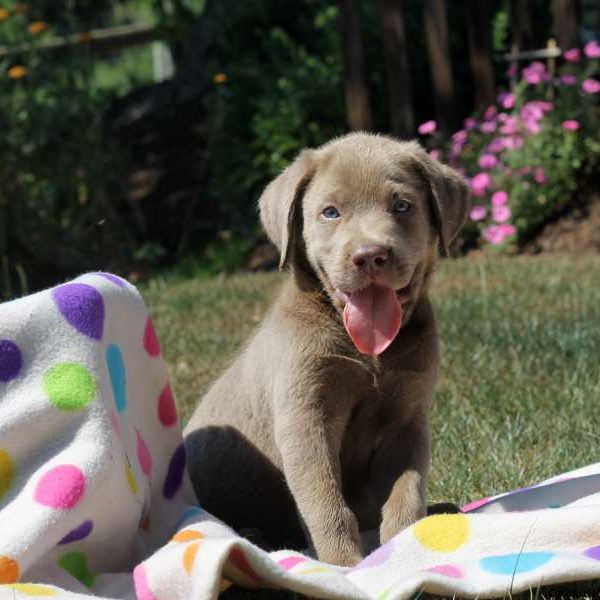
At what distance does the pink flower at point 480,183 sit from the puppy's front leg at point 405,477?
17.8 ft

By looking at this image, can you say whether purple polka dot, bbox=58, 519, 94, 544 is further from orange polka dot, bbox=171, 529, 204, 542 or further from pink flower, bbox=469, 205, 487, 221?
pink flower, bbox=469, 205, 487, 221

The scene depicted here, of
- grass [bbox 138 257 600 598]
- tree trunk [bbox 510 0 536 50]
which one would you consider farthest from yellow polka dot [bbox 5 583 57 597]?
tree trunk [bbox 510 0 536 50]

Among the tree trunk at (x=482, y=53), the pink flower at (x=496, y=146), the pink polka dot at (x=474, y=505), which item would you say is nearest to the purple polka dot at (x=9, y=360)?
the pink polka dot at (x=474, y=505)

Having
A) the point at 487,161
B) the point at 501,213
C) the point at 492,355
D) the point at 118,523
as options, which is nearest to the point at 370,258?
the point at 118,523

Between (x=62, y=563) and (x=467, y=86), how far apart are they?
8328 millimetres

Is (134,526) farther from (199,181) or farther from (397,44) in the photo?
(199,181)

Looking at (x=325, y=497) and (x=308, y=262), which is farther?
(x=308, y=262)

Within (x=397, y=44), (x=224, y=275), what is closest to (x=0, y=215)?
(x=224, y=275)

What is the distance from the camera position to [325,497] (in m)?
2.86

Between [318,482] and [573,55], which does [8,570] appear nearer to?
[318,482]

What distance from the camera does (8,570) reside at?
8.11ft

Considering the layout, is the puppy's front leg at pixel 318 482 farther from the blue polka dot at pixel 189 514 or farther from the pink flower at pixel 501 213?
the pink flower at pixel 501 213

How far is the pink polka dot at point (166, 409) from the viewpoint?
3229 mm

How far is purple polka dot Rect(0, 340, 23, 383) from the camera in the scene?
9.05ft
